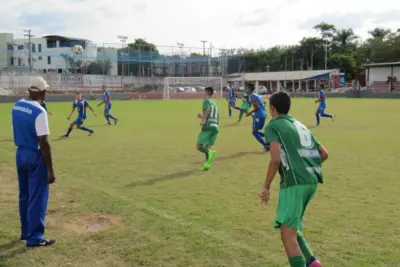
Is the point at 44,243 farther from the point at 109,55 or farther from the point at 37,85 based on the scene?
the point at 109,55

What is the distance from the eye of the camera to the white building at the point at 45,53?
67.2m

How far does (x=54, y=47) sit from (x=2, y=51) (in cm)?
1106

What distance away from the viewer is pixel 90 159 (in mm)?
11492

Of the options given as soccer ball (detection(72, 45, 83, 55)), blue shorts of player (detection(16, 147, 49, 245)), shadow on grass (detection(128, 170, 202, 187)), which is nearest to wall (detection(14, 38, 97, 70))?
soccer ball (detection(72, 45, 83, 55))

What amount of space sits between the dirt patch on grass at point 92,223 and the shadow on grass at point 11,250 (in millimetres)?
731

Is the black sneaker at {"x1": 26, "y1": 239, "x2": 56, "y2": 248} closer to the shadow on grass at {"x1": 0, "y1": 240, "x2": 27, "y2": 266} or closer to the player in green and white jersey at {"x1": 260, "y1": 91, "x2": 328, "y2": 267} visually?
the shadow on grass at {"x1": 0, "y1": 240, "x2": 27, "y2": 266}

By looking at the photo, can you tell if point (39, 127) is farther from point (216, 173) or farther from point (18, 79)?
point (18, 79)

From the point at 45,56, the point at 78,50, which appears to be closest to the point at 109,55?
the point at 78,50

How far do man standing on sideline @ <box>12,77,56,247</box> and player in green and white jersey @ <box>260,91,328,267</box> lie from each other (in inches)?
105

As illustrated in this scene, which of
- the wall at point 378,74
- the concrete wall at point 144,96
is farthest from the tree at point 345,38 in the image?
the concrete wall at point 144,96

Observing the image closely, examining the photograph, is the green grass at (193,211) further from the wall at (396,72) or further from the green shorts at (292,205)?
the wall at (396,72)

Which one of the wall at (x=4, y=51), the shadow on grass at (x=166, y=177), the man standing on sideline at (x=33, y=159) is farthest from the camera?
the wall at (x=4, y=51)

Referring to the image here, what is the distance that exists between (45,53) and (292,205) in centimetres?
7819

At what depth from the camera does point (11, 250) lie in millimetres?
5180
